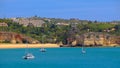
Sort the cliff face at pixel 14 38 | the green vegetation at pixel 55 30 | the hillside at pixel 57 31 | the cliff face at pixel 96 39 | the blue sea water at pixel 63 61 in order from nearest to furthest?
1. the blue sea water at pixel 63 61
2. the cliff face at pixel 96 39
3. the cliff face at pixel 14 38
4. the hillside at pixel 57 31
5. the green vegetation at pixel 55 30

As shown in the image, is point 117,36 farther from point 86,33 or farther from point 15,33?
point 15,33

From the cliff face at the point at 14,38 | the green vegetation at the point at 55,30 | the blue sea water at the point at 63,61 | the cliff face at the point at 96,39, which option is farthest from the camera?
the green vegetation at the point at 55,30

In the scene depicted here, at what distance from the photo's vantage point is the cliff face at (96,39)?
173 m

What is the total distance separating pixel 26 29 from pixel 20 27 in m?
2.57

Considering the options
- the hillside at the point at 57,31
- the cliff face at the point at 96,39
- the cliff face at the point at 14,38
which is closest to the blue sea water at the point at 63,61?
the cliff face at the point at 96,39

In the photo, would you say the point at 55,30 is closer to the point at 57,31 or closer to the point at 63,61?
the point at 57,31

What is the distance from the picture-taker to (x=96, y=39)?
568 feet

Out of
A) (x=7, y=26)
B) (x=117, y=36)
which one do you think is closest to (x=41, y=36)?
(x=7, y=26)

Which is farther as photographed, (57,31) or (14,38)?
(57,31)

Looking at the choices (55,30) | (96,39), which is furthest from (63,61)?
(55,30)

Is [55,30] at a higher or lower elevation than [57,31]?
higher

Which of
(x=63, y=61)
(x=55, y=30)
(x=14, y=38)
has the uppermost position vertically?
(x=55, y=30)

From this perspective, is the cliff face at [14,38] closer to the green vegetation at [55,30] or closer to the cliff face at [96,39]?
the green vegetation at [55,30]

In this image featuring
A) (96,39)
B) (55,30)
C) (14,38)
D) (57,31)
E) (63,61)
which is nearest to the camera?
(63,61)
